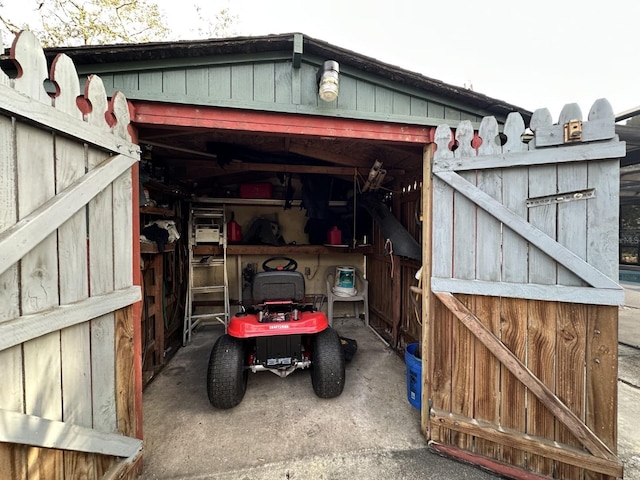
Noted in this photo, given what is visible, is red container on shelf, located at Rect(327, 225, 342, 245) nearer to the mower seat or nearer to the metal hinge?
the mower seat

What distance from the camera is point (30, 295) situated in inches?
40.9

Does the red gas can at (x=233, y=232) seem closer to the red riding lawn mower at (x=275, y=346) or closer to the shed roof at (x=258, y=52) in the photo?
the red riding lawn mower at (x=275, y=346)

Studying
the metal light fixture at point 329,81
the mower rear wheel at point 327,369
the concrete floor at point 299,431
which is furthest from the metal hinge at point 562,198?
the mower rear wheel at point 327,369

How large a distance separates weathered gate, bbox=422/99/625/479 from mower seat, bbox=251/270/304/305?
1204 mm

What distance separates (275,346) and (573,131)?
103 inches

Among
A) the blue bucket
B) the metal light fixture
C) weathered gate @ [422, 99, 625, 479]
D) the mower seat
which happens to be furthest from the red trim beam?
the blue bucket

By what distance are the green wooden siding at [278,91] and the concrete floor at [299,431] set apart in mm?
2315

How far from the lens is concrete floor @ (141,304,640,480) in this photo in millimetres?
1634

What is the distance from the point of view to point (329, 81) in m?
1.63

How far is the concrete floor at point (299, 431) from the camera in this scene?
1.63 metres

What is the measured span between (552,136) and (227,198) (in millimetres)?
3708

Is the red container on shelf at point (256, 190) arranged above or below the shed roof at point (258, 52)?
below

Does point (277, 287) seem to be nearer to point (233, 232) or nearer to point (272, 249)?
point (272, 249)

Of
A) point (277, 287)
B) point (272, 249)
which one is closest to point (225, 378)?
point (277, 287)
